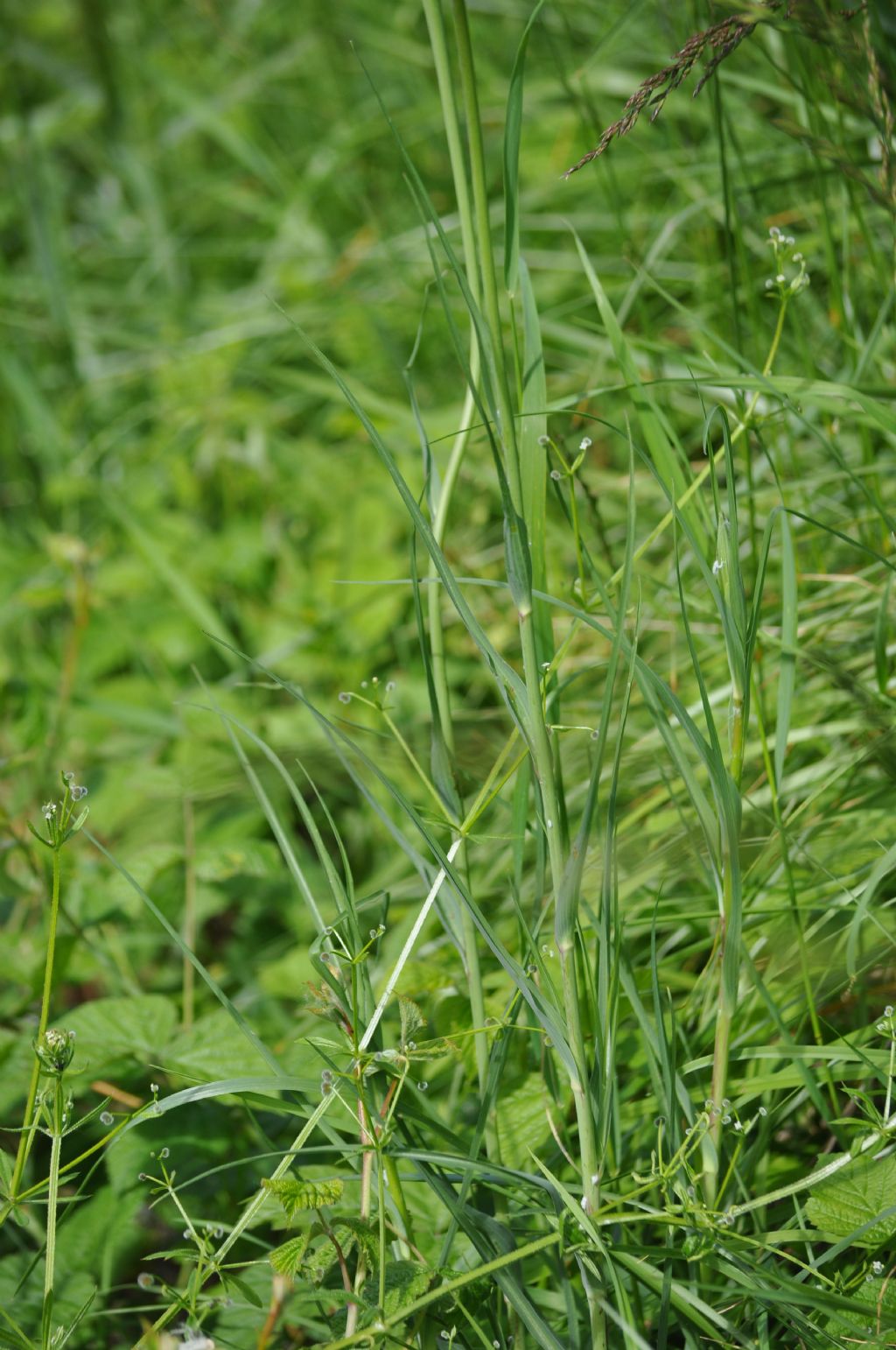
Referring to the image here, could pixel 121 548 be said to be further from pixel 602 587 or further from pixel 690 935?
pixel 602 587

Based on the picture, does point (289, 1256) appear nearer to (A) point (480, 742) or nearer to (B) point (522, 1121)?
(B) point (522, 1121)

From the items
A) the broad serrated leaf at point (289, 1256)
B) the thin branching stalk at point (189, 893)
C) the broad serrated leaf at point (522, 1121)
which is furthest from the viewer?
the thin branching stalk at point (189, 893)

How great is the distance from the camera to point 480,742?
134cm

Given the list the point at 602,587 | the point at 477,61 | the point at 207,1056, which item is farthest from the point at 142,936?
the point at 477,61

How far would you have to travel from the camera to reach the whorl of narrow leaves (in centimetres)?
76

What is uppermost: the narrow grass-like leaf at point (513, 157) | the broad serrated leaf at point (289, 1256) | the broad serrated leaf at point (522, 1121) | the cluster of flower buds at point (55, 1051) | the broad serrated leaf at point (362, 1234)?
the narrow grass-like leaf at point (513, 157)

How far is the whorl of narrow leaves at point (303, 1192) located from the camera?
756mm

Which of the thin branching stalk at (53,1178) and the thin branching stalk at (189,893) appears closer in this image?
the thin branching stalk at (53,1178)

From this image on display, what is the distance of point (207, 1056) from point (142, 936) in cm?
46

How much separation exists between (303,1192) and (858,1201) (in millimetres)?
401

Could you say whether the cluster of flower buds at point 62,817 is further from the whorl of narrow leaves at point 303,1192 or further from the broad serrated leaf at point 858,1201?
the broad serrated leaf at point 858,1201

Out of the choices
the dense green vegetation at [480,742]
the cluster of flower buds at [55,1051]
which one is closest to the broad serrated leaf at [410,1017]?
the dense green vegetation at [480,742]

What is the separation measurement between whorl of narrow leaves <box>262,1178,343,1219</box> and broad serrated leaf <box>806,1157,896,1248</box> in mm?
345

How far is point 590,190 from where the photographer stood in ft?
7.55
